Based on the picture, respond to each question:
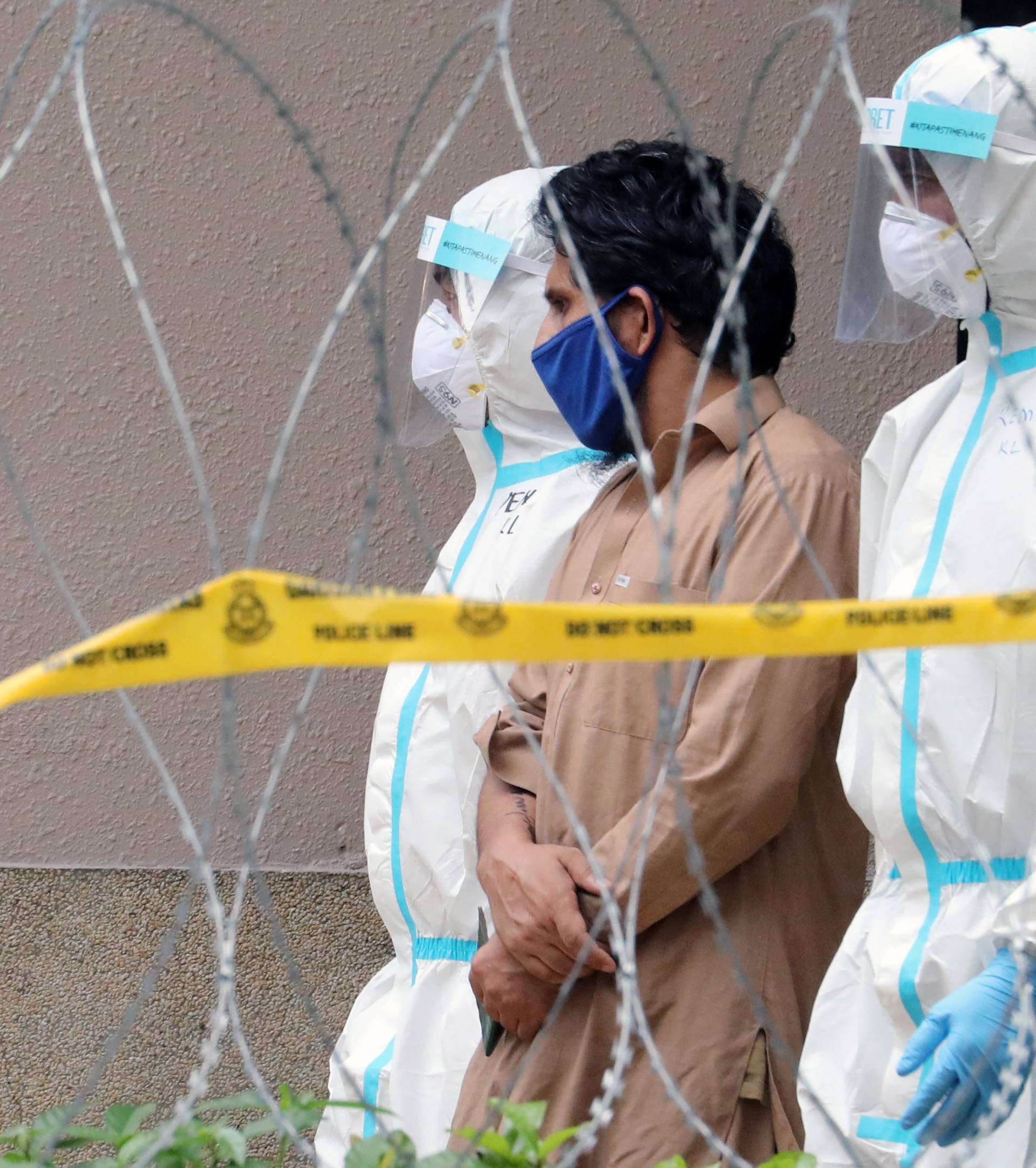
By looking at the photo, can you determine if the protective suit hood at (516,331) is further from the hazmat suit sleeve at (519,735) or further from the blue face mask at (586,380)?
the hazmat suit sleeve at (519,735)

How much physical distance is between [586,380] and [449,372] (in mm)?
589

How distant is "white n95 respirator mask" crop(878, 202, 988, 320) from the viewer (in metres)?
1.70

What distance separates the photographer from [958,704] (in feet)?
5.08

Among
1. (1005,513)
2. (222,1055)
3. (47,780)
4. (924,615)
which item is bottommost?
(222,1055)

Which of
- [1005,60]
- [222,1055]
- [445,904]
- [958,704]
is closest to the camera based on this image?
[958,704]

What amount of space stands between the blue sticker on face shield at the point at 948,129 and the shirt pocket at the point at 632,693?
534mm

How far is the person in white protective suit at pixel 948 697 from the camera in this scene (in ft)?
4.76

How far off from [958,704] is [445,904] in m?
1.05

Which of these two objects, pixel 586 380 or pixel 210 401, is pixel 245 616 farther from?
pixel 210 401

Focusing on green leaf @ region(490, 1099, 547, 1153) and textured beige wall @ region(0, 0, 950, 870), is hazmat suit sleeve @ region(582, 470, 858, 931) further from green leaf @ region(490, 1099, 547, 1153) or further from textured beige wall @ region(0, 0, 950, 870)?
textured beige wall @ region(0, 0, 950, 870)

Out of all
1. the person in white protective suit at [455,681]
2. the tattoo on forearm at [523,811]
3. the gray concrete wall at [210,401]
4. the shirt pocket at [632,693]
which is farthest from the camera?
the gray concrete wall at [210,401]

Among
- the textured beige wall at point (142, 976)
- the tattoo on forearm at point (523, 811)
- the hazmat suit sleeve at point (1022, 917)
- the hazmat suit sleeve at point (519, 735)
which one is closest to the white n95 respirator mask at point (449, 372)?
the hazmat suit sleeve at point (519, 735)

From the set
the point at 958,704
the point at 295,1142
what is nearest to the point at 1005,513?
the point at 958,704

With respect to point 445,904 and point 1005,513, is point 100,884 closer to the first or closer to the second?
point 445,904
